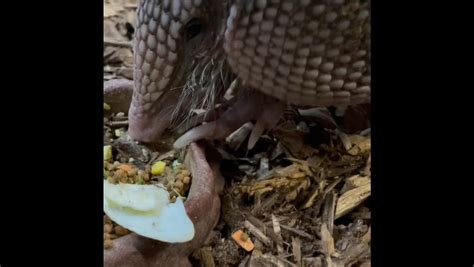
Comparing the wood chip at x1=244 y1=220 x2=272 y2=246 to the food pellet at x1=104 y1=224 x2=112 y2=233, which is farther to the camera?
the wood chip at x1=244 y1=220 x2=272 y2=246

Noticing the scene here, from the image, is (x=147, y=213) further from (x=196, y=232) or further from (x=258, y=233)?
(x=258, y=233)

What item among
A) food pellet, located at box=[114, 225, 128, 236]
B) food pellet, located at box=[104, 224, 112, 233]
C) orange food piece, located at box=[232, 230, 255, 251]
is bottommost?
orange food piece, located at box=[232, 230, 255, 251]

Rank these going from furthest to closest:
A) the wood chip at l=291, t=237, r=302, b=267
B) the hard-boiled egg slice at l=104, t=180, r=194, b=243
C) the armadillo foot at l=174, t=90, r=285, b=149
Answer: the armadillo foot at l=174, t=90, r=285, b=149 → the wood chip at l=291, t=237, r=302, b=267 → the hard-boiled egg slice at l=104, t=180, r=194, b=243

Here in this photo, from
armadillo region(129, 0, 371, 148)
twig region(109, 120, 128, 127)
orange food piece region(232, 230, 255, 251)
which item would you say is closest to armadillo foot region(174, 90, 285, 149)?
armadillo region(129, 0, 371, 148)

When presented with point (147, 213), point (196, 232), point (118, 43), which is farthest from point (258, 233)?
point (118, 43)

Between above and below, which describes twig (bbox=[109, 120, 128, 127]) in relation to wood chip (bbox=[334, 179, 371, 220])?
above

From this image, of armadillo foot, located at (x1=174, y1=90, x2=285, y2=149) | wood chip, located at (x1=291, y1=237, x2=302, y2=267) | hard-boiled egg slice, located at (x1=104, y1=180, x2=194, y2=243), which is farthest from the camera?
armadillo foot, located at (x1=174, y1=90, x2=285, y2=149)

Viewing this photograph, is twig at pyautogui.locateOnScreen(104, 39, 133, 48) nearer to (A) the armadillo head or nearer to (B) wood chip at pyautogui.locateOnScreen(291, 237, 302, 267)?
(A) the armadillo head
